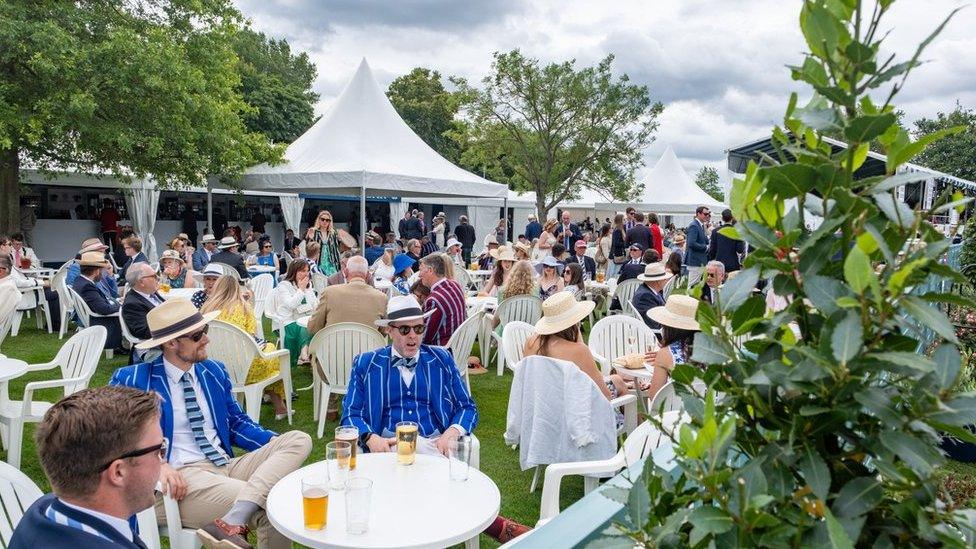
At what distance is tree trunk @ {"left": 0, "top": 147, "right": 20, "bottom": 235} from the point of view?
12.4 metres

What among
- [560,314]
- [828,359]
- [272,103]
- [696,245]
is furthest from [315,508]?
[272,103]

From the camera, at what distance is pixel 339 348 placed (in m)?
5.26

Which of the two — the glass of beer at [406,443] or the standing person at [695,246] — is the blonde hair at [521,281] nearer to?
the standing person at [695,246]

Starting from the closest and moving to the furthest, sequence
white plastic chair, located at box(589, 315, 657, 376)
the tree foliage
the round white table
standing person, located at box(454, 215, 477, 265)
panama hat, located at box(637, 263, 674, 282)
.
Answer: the tree foliage → the round white table → white plastic chair, located at box(589, 315, 657, 376) → panama hat, located at box(637, 263, 674, 282) → standing person, located at box(454, 215, 477, 265)

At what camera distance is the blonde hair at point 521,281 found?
24.4ft

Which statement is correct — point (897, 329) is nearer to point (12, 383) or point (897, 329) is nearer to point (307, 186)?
point (12, 383)

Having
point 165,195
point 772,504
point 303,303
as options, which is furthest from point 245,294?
point 165,195

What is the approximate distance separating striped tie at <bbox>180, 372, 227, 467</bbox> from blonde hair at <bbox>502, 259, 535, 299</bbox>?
4.64m

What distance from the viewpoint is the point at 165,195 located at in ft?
58.6

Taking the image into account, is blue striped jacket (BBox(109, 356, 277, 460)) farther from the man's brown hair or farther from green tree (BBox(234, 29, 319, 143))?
green tree (BBox(234, 29, 319, 143))

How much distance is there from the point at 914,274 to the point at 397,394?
316 centimetres

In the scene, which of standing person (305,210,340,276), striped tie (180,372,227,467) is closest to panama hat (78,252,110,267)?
standing person (305,210,340,276)

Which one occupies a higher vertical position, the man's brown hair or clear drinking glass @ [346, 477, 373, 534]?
the man's brown hair

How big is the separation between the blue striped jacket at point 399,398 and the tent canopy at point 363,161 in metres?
7.70
